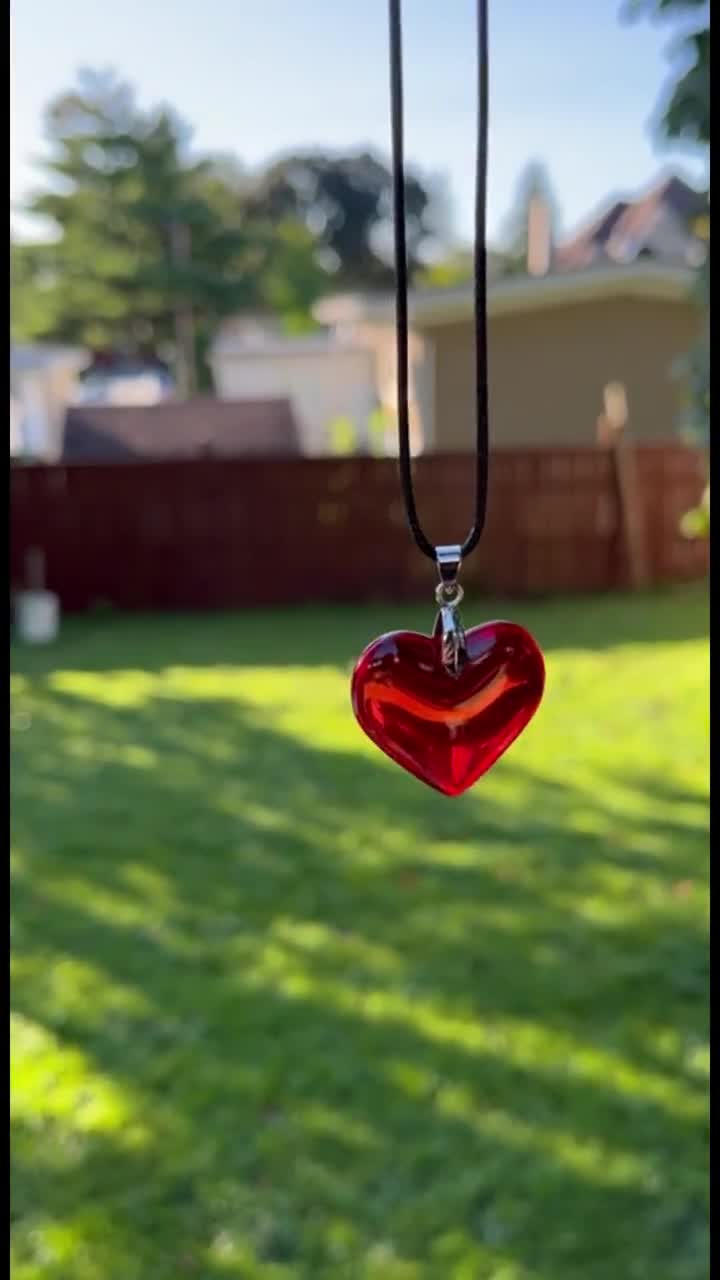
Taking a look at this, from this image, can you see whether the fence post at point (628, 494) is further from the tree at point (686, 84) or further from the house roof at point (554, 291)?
the tree at point (686, 84)

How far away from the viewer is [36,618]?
852cm

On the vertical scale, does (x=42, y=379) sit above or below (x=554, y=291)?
above

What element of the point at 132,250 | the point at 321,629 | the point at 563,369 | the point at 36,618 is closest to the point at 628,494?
the point at 321,629

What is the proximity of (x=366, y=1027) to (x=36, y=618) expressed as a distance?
5.99 metres

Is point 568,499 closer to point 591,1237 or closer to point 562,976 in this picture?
point 562,976

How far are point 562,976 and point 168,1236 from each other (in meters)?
1.22

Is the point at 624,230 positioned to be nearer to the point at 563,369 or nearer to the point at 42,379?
the point at 563,369

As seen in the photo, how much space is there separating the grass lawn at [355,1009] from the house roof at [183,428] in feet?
27.7

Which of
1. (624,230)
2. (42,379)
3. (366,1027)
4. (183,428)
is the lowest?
(366,1027)

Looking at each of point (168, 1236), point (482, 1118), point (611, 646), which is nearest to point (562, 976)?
point (482, 1118)

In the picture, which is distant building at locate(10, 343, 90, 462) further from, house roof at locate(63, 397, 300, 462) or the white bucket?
the white bucket

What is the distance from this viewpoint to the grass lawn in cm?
225

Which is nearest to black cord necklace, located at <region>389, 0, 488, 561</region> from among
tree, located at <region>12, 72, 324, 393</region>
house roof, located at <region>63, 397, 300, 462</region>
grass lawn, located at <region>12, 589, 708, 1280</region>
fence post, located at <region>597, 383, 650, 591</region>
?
grass lawn, located at <region>12, 589, 708, 1280</region>

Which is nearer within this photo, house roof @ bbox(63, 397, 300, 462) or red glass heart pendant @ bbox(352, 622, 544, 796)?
red glass heart pendant @ bbox(352, 622, 544, 796)
